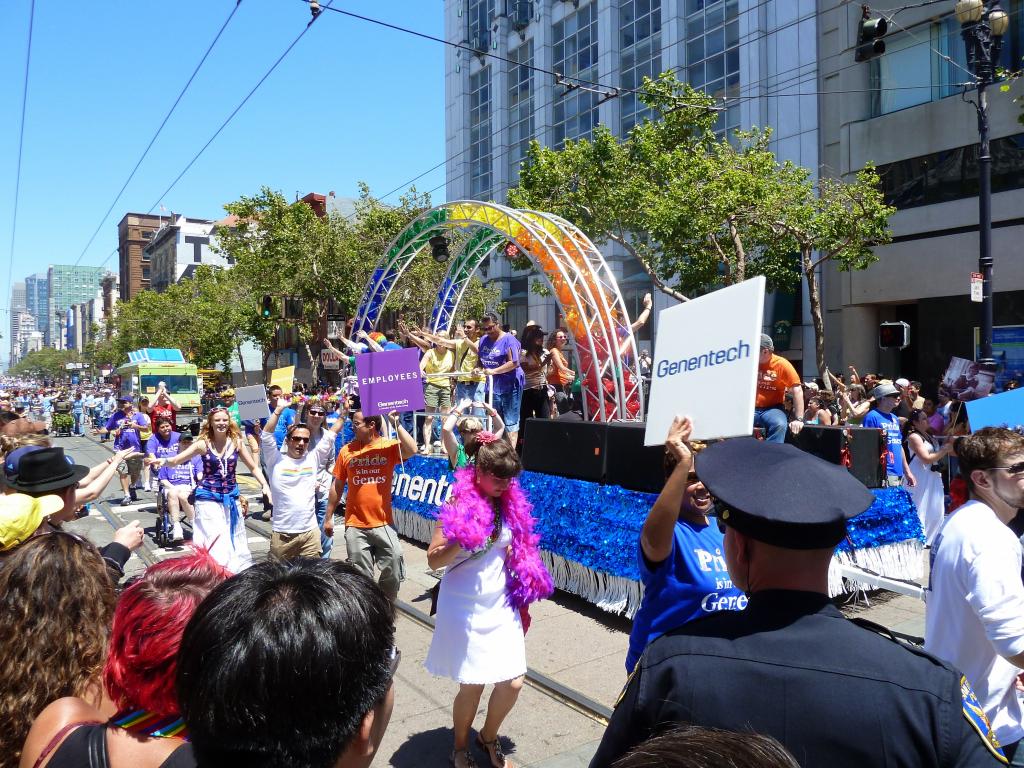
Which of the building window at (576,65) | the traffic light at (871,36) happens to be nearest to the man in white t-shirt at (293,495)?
the traffic light at (871,36)

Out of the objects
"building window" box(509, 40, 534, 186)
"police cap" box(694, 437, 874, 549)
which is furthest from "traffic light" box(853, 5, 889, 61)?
"building window" box(509, 40, 534, 186)

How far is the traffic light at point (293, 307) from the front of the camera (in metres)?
31.1

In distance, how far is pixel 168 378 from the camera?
34.2 meters

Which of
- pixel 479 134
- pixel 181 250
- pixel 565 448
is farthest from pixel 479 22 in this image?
pixel 181 250

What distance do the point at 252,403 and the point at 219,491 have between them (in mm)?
3175

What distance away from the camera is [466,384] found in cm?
1105

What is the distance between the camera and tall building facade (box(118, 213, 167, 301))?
102m

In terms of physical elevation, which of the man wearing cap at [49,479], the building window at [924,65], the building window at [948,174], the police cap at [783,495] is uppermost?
the building window at [924,65]

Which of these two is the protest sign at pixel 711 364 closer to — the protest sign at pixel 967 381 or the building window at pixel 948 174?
the protest sign at pixel 967 381

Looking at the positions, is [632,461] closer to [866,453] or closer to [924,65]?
[866,453]

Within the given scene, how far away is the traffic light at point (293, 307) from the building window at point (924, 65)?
72.1 ft

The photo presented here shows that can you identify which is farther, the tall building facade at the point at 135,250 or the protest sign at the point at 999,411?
the tall building facade at the point at 135,250

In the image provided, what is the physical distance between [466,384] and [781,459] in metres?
9.40

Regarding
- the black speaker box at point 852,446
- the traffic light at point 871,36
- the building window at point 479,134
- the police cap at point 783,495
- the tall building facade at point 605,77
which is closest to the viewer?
the police cap at point 783,495
